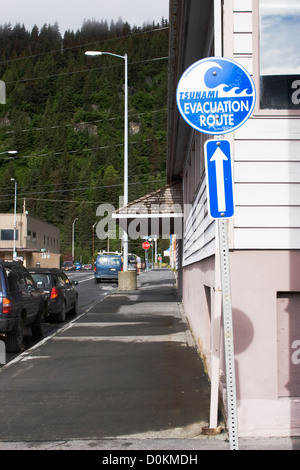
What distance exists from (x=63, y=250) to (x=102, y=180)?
64.8 ft

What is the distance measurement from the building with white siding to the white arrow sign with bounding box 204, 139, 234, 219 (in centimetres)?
116

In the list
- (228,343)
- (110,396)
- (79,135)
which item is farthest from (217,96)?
(79,135)

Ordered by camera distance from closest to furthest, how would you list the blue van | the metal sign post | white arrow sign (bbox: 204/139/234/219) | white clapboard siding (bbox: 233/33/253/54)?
the metal sign post
white arrow sign (bbox: 204/139/234/219)
white clapboard siding (bbox: 233/33/253/54)
the blue van

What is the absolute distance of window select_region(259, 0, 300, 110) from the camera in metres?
5.92

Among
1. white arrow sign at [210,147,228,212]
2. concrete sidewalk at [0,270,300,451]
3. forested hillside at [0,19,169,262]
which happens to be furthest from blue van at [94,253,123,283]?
forested hillside at [0,19,169,262]

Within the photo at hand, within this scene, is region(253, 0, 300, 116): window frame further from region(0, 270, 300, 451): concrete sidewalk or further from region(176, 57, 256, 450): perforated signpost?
region(0, 270, 300, 451): concrete sidewalk

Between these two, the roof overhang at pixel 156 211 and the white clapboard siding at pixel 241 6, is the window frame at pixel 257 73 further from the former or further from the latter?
the roof overhang at pixel 156 211

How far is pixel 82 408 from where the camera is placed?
6422mm

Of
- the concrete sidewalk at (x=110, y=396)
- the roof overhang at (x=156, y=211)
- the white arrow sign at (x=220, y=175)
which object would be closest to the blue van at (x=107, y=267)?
the roof overhang at (x=156, y=211)

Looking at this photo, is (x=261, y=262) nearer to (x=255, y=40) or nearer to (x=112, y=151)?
(x=255, y=40)

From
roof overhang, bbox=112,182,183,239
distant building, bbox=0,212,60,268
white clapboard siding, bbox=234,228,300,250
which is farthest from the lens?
distant building, bbox=0,212,60,268

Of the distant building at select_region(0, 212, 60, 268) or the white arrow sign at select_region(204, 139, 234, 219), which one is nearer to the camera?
the white arrow sign at select_region(204, 139, 234, 219)

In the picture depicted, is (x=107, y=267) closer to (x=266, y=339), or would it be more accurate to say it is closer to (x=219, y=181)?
(x=266, y=339)

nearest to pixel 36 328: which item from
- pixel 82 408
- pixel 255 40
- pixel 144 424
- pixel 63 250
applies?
pixel 82 408
